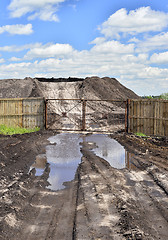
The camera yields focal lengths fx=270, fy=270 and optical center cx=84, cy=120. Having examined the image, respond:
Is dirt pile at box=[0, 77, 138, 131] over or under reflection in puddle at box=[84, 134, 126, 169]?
over

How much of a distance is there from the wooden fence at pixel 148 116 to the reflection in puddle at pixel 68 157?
3.79 metres

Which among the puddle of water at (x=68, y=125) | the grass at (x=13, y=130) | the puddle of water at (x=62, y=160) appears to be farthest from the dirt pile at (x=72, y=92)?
the puddle of water at (x=62, y=160)

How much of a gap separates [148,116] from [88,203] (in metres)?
13.9

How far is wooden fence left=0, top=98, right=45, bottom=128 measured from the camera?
22.0 meters

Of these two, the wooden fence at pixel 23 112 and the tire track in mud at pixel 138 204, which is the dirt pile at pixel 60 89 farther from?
the tire track in mud at pixel 138 204

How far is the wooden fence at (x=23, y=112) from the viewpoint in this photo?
22.0 metres

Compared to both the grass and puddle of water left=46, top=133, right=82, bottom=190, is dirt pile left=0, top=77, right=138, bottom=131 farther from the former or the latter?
puddle of water left=46, top=133, right=82, bottom=190

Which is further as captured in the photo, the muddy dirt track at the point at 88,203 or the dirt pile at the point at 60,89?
the dirt pile at the point at 60,89

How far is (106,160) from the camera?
1173 centimetres

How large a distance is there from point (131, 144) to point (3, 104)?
38.4 feet

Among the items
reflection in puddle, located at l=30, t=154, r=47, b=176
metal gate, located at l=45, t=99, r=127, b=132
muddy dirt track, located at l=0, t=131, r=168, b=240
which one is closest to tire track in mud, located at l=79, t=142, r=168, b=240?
muddy dirt track, located at l=0, t=131, r=168, b=240

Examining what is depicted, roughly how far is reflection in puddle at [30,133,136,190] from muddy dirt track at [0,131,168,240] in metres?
0.28

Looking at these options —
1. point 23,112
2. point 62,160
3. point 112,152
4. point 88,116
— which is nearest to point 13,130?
point 23,112

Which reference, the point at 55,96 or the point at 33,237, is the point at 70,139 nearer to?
the point at 33,237
